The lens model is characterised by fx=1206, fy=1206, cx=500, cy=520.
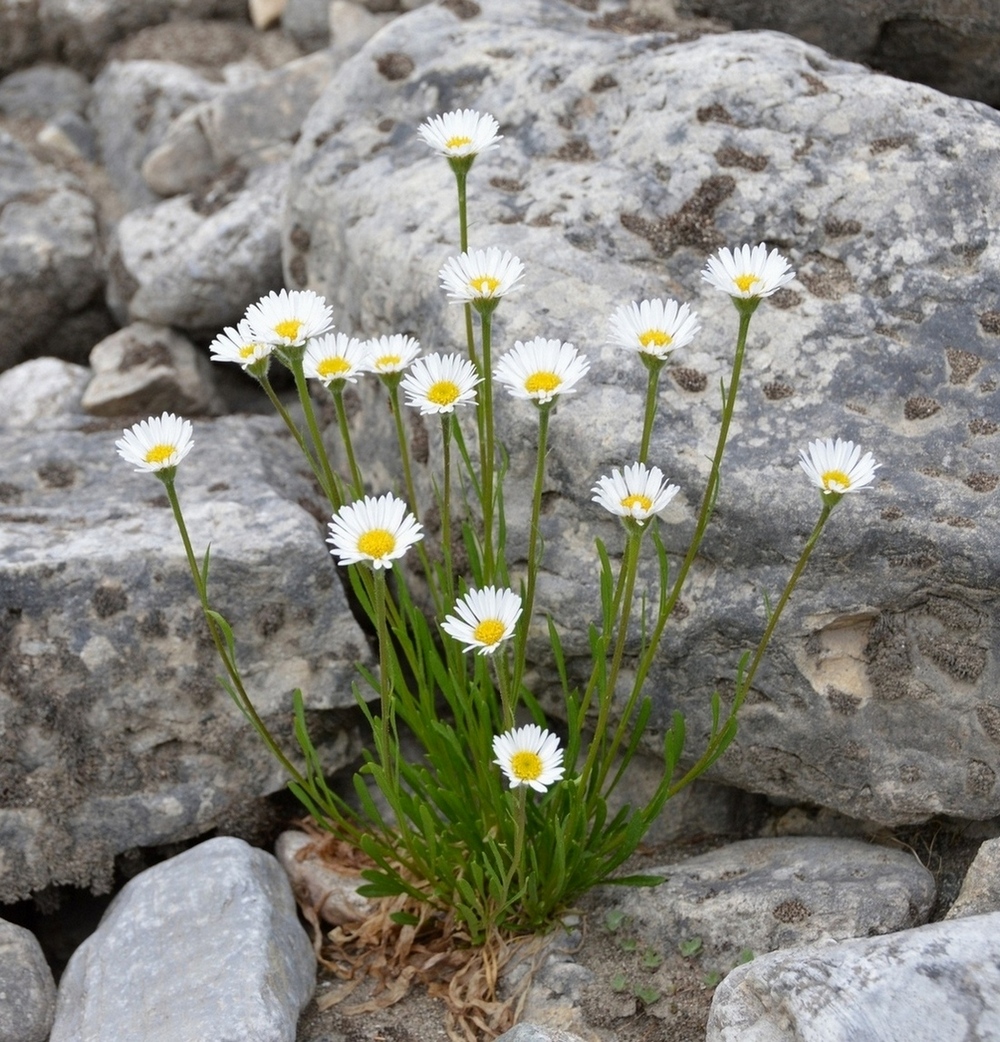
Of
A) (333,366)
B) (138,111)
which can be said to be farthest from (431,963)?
(138,111)

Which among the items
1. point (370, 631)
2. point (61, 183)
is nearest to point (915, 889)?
point (370, 631)

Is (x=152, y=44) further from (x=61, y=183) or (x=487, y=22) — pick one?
(x=487, y=22)

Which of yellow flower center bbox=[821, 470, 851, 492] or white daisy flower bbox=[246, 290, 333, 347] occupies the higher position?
white daisy flower bbox=[246, 290, 333, 347]

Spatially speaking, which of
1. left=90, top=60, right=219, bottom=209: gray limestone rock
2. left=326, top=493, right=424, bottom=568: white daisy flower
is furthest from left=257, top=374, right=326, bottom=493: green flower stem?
left=90, top=60, right=219, bottom=209: gray limestone rock

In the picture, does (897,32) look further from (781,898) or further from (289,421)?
(781,898)

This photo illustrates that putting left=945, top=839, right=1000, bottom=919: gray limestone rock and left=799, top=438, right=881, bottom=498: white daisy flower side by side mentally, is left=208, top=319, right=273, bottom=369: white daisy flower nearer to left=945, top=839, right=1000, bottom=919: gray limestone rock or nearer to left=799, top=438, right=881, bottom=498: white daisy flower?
left=799, top=438, right=881, bottom=498: white daisy flower
